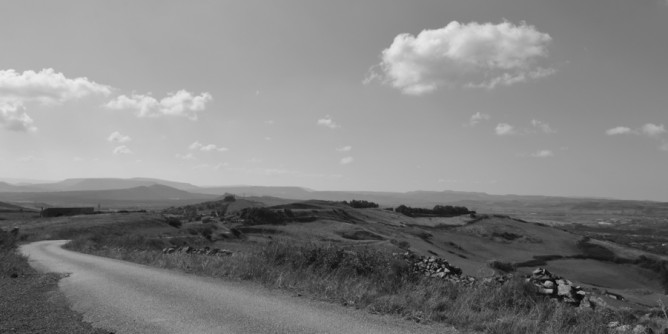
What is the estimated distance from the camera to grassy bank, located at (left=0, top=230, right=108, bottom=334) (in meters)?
9.95

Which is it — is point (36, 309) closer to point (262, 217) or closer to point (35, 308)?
point (35, 308)

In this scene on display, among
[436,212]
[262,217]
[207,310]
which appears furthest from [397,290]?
[436,212]

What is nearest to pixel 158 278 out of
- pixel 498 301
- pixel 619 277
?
pixel 498 301

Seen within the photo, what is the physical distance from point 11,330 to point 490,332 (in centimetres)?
1038

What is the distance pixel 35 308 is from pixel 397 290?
10.1 meters

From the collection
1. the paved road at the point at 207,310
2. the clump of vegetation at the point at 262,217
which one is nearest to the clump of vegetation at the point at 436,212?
the clump of vegetation at the point at 262,217

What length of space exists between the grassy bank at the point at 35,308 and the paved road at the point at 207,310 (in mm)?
381

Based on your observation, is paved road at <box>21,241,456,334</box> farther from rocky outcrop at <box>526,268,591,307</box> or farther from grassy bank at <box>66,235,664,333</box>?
rocky outcrop at <box>526,268,591,307</box>

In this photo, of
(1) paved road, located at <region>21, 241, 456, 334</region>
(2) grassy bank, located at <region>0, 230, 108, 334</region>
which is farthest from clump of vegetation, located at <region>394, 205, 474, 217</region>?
(1) paved road, located at <region>21, 241, 456, 334</region>

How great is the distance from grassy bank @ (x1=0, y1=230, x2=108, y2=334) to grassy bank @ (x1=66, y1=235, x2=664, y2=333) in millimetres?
5378

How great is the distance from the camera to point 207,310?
11.5m

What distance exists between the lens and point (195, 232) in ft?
244

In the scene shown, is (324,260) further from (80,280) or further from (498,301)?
(80,280)

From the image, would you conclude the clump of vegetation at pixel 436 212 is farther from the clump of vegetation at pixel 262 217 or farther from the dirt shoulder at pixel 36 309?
the dirt shoulder at pixel 36 309
